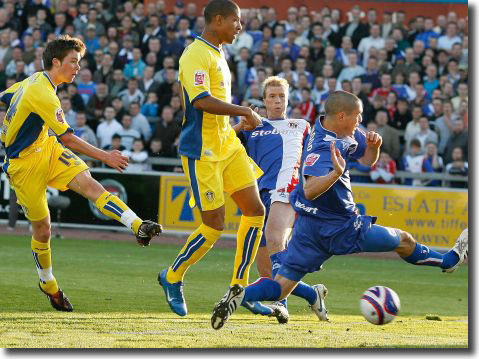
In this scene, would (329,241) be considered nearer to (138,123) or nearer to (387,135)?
(387,135)

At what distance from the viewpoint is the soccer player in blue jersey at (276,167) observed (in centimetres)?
845

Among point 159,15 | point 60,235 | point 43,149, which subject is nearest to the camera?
point 43,149

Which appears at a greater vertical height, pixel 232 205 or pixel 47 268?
pixel 47 268

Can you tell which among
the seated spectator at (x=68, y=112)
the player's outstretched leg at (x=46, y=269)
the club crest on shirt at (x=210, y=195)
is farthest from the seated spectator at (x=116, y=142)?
the club crest on shirt at (x=210, y=195)

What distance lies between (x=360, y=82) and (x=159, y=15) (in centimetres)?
475

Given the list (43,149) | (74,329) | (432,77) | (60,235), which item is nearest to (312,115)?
(432,77)

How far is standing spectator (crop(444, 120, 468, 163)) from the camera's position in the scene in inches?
642

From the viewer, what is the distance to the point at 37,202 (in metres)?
8.34

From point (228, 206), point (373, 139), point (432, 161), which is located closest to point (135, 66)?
point (228, 206)

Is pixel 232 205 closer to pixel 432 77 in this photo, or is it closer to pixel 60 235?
pixel 60 235

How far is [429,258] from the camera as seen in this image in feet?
24.2

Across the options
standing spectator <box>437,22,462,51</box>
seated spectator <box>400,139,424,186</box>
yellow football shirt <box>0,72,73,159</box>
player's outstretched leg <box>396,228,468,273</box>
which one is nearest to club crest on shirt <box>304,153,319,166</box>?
player's outstretched leg <box>396,228,468,273</box>

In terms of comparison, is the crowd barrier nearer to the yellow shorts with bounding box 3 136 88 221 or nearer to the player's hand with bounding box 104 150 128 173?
the yellow shorts with bounding box 3 136 88 221

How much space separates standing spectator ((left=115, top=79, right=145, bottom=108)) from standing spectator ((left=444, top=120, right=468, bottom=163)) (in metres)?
5.55
